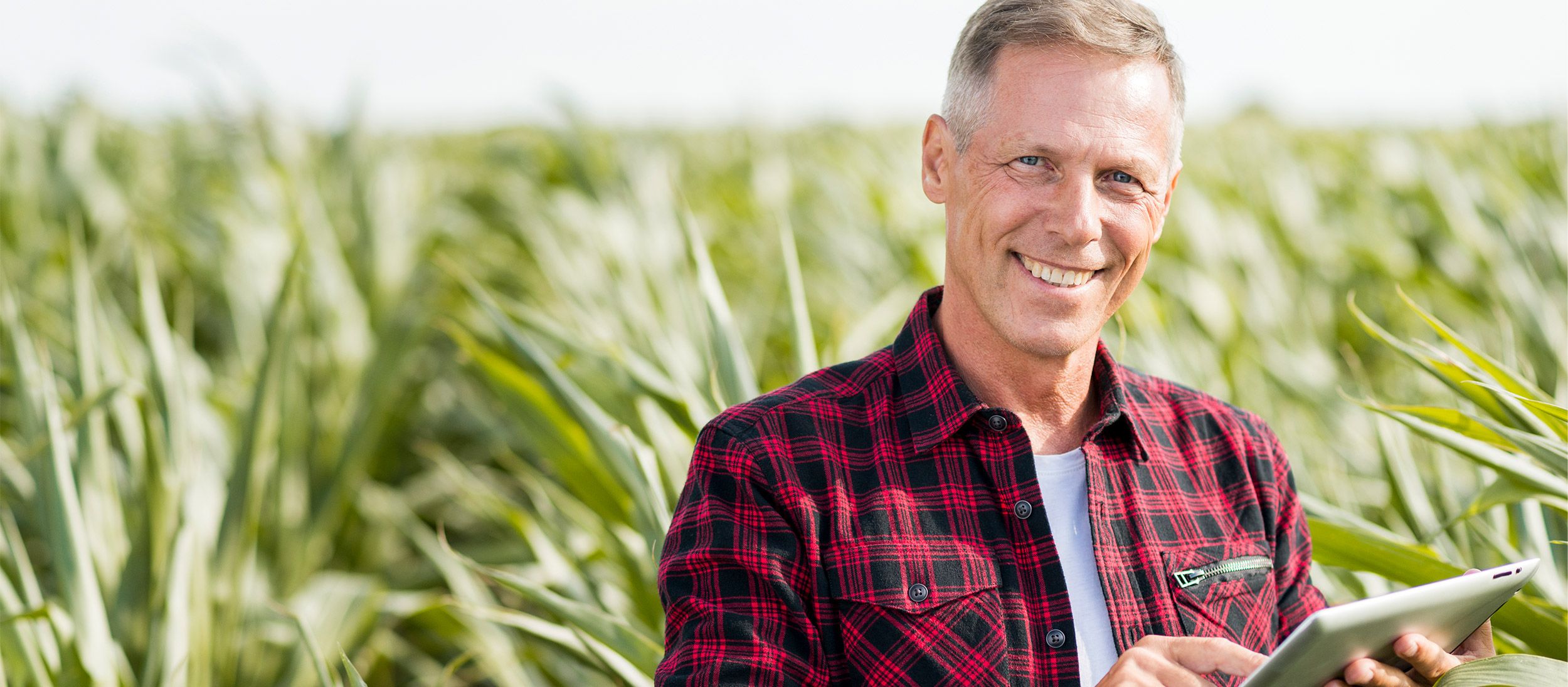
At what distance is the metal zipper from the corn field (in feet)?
0.51

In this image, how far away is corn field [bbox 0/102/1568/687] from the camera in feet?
5.33

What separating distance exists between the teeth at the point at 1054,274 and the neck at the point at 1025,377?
8cm

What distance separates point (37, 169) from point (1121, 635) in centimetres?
352

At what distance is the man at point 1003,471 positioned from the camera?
112 cm

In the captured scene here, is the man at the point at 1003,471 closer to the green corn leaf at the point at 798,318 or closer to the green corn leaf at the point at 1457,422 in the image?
the green corn leaf at the point at 1457,422

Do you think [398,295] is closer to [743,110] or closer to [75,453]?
[75,453]

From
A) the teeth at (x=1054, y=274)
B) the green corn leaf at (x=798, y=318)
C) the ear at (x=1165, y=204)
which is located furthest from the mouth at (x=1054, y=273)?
the green corn leaf at (x=798, y=318)

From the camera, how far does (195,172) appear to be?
4.48 metres

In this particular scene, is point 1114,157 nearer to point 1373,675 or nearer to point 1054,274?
point 1054,274

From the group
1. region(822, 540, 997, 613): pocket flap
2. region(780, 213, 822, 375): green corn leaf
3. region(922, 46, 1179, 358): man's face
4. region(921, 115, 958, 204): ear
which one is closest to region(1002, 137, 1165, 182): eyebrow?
region(922, 46, 1179, 358): man's face

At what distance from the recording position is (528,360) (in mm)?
1672

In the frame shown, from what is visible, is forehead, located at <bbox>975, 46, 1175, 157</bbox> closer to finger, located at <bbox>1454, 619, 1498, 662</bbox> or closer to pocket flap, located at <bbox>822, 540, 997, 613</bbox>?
pocket flap, located at <bbox>822, 540, 997, 613</bbox>

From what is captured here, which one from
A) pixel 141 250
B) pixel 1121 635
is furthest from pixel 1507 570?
pixel 141 250

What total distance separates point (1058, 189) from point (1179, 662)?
17.9 inches
